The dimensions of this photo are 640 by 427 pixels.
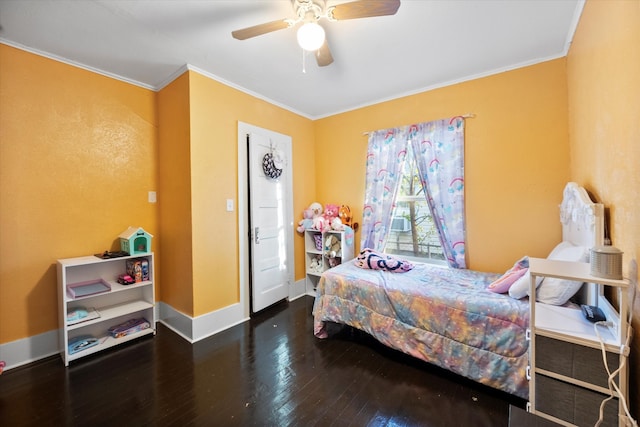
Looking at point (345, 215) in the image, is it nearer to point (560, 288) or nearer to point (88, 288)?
point (560, 288)

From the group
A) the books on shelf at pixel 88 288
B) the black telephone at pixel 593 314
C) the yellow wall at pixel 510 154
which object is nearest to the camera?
the black telephone at pixel 593 314

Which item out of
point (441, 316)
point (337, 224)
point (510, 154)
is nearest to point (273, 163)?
point (337, 224)

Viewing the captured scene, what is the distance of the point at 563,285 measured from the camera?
1532 millimetres

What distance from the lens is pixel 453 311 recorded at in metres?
1.81

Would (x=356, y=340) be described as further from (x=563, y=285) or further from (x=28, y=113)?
(x=28, y=113)

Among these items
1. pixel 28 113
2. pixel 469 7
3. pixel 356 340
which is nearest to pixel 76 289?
pixel 28 113

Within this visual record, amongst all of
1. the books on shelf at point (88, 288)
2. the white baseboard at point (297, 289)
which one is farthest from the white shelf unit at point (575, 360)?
the books on shelf at point (88, 288)

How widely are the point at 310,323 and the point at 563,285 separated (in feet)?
6.84

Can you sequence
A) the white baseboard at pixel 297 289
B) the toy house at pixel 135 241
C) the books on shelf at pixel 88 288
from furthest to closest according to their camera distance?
the white baseboard at pixel 297 289 < the toy house at pixel 135 241 < the books on shelf at pixel 88 288

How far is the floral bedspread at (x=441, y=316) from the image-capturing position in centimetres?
160

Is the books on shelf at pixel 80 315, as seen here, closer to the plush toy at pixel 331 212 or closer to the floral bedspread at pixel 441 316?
the floral bedspread at pixel 441 316

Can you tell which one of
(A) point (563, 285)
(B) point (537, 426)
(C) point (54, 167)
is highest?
(C) point (54, 167)

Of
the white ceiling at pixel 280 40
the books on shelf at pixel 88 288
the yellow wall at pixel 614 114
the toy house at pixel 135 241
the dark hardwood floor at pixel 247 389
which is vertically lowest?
the dark hardwood floor at pixel 247 389

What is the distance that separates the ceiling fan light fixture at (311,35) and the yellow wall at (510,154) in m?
1.80
